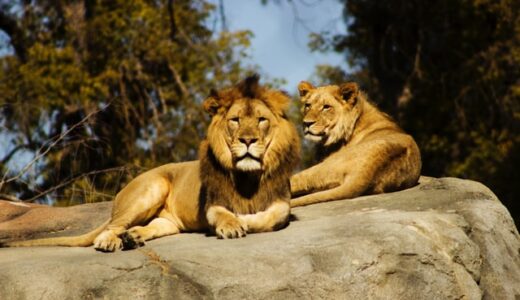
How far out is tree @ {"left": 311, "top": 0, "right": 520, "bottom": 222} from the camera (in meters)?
17.0

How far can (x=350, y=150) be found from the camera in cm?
782

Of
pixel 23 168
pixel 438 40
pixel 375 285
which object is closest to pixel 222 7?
pixel 438 40

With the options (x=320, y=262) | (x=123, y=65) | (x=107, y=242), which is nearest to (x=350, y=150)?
(x=320, y=262)

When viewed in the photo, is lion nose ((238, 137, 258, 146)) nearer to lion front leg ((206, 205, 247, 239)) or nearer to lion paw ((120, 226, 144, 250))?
lion front leg ((206, 205, 247, 239))

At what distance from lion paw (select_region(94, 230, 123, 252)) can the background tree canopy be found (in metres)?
10.1

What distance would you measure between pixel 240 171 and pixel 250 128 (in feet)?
1.00

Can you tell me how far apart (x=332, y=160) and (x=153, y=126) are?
972 centimetres

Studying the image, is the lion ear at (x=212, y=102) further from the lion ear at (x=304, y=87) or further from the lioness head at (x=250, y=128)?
the lion ear at (x=304, y=87)

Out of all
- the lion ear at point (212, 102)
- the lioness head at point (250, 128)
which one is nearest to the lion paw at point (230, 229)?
the lioness head at point (250, 128)

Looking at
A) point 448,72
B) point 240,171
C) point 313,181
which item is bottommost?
A: point 448,72

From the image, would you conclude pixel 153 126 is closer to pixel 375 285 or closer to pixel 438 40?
pixel 438 40

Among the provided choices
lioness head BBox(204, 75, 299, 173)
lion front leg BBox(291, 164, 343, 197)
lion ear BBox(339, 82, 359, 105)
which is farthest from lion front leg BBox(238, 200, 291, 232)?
lion ear BBox(339, 82, 359, 105)

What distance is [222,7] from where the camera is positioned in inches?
590

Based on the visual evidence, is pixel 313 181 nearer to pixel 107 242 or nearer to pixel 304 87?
pixel 304 87
